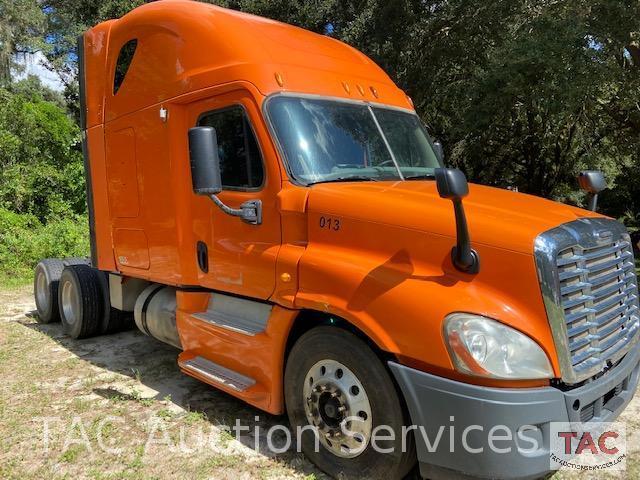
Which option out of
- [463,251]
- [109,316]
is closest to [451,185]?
[463,251]

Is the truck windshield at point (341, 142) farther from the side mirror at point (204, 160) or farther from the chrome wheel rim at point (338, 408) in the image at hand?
the chrome wheel rim at point (338, 408)

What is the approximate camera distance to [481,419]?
2725 mm

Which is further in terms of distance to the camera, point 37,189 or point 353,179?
point 37,189

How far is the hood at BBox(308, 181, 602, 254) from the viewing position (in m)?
2.97

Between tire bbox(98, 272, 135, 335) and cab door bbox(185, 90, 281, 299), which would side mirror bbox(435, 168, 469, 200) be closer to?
cab door bbox(185, 90, 281, 299)

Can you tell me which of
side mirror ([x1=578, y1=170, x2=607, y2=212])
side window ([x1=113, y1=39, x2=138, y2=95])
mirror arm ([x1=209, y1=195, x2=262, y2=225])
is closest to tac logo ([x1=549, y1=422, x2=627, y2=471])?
side mirror ([x1=578, y1=170, x2=607, y2=212])

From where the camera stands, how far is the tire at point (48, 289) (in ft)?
23.8

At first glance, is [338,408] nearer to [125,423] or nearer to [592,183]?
[125,423]

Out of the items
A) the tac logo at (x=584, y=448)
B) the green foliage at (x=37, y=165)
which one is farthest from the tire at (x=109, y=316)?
the green foliage at (x=37, y=165)

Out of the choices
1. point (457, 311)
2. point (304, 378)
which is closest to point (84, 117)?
point (304, 378)

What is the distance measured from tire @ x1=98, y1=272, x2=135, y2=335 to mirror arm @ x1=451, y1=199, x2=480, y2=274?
4898 mm

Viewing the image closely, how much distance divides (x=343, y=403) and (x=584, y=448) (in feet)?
4.50

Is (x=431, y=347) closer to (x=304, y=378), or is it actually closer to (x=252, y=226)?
(x=304, y=378)

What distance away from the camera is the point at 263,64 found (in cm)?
397
